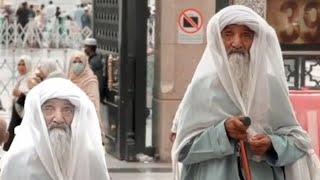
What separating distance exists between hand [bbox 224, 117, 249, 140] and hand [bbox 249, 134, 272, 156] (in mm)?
42

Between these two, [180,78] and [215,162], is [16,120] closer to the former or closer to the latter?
[180,78]

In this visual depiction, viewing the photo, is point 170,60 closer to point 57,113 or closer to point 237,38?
point 237,38

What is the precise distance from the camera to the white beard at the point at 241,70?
425 cm

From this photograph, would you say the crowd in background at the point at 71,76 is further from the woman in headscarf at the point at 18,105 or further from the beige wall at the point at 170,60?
the beige wall at the point at 170,60

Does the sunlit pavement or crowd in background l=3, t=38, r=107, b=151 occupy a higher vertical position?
crowd in background l=3, t=38, r=107, b=151

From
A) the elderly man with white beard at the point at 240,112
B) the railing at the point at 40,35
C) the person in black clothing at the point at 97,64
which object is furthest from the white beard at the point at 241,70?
the railing at the point at 40,35

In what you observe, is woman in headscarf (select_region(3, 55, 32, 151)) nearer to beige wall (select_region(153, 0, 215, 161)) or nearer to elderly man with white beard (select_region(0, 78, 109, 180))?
beige wall (select_region(153, 0, 215, 161))

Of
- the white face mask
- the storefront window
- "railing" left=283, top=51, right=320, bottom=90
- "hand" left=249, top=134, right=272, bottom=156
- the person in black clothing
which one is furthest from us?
the person in black clothing

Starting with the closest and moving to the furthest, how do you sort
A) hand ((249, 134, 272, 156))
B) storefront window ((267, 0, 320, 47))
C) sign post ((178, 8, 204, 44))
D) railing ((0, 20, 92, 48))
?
hand ((249, 134, 272, 156)), storefront window ((267, 0, 320, 47)), sign post ((178, 8, 204, 44)), railing ((0, 20, 92, 48))

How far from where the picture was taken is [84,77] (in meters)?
11.2

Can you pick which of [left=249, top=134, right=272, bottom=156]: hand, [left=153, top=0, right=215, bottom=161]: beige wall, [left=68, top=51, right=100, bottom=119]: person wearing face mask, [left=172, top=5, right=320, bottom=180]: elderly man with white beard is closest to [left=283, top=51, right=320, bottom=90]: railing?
[left=153, top=0, right=215, bottom=161]: beige wall

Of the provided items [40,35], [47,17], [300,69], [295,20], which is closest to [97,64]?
[295,20]

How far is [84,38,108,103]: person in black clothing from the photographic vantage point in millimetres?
12820

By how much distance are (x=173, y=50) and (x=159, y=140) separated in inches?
43.1
